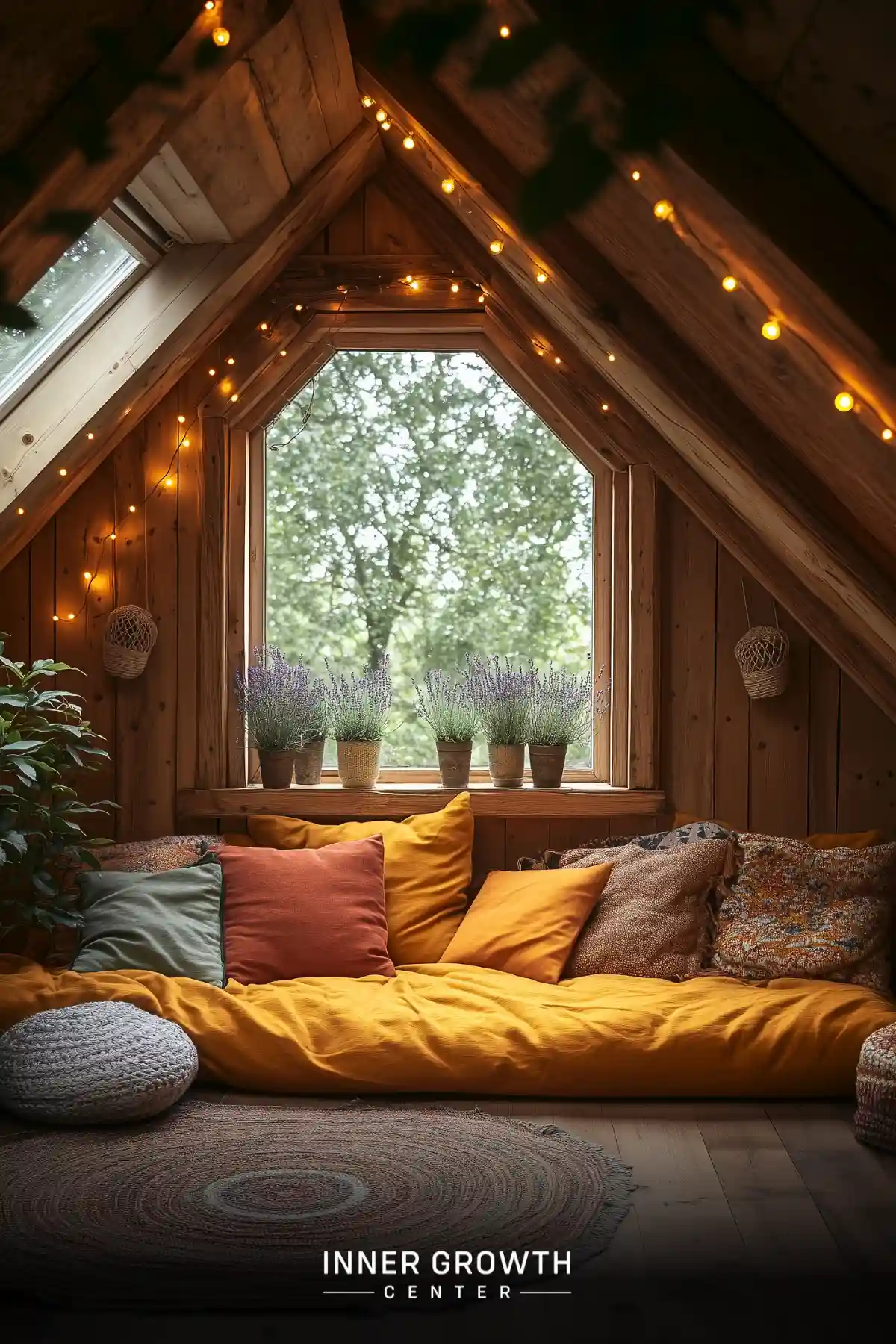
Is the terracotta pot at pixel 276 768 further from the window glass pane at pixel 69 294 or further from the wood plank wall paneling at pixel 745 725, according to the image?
the window glass pane at pixel 69 294

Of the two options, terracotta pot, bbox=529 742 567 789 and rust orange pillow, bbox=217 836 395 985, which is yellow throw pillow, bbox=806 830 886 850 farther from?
rust orange pillow, bbox=217 836 395 985

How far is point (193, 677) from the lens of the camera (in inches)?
163

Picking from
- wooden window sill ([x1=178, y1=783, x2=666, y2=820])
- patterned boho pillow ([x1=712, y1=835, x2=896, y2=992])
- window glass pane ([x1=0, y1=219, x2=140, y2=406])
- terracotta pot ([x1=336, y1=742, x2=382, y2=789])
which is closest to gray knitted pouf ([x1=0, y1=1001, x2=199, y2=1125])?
wooden window sill ([x1=178, y1=783, x2=666, y2=820])

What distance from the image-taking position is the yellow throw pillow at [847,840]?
3885 millimetres

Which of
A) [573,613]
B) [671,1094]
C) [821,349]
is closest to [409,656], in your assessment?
[573,613]

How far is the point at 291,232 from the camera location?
3922mm

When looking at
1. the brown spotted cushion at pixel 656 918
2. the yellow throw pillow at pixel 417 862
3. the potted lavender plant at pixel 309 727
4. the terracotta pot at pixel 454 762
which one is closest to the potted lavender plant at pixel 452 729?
the terracotta pot at pixel 454 762

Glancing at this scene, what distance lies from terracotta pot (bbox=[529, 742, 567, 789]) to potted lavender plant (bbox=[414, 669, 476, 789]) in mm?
225

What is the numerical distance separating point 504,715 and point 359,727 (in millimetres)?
494

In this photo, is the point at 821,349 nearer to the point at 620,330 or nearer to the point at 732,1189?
the point at 620,330

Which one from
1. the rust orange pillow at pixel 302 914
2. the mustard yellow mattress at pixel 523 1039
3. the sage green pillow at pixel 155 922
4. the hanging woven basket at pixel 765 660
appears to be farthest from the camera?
the hanging woven basket at pixel 765 660

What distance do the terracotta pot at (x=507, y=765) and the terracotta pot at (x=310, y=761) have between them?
0.59 m

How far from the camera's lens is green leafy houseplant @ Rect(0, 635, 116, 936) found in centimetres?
335

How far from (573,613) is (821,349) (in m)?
2.37
